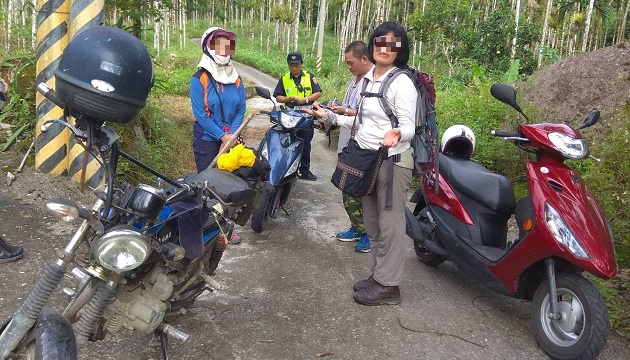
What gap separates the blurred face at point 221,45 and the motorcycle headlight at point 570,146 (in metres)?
2.63

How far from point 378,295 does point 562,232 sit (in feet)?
4.26

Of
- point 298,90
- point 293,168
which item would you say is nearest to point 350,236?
point 293,168

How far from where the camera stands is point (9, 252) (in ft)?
12.1

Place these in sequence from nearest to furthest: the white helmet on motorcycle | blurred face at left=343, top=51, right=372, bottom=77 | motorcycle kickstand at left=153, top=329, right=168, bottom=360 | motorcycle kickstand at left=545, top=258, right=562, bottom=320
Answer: motorcycle kickstand at left=153, top=329, right=168, bottom=360 → motorcycle kickstand at left=545, top=258, right=562, bottom=320 → the white helmet on motorcycle → blurred face at left=343, top=51, right=372, bottom=77

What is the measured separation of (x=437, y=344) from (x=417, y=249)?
1359 mm

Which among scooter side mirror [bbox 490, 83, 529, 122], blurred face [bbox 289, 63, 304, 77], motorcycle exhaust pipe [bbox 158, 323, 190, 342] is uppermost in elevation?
scooter side mirror [bbox 490, 83, 529, 122]

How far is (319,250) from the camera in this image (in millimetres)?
4559

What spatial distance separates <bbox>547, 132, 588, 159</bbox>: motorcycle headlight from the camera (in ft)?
10.2

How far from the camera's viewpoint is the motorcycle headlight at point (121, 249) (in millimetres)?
1885

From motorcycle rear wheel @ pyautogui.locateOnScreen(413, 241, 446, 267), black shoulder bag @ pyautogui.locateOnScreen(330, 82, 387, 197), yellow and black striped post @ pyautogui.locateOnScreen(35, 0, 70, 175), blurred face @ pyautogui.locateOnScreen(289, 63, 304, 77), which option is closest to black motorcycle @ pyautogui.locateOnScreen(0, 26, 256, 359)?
black shoulder bag @ pyautogui.locateOnScreen(330, 82, 387, 197)

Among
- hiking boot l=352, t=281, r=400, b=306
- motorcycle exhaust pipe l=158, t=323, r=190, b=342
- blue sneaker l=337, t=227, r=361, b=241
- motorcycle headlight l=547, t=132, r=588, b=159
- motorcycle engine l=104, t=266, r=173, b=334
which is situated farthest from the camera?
blue sneaker l=337, t=227, r=361, b=241

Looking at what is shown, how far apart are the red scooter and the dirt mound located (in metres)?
2.93

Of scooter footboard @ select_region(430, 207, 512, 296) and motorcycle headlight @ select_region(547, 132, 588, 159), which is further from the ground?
motorcycle headlight @ select_region(547, 132, 588, 159)

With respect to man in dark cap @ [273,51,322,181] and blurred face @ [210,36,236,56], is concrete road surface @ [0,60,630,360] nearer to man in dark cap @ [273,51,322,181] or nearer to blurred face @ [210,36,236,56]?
blurred face @ [210,36,236,56]
